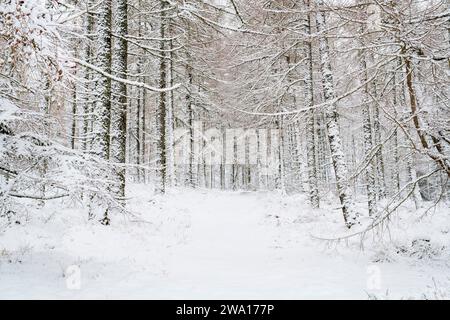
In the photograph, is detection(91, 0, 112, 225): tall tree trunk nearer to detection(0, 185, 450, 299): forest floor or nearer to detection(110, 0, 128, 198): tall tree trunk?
detection(110, 0, 128, 198): tall tree trunk

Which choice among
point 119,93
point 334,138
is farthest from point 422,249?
point 119,93

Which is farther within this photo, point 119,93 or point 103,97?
point 119,93

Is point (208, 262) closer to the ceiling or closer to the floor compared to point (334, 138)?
closer to the floor

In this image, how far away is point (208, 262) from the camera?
6.92 meters

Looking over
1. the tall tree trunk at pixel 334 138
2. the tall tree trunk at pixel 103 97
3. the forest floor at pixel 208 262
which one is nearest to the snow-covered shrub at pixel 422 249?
the forest floor at pixel 208 262

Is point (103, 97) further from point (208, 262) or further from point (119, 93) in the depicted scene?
point (208, 262)

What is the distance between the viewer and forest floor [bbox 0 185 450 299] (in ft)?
15.9

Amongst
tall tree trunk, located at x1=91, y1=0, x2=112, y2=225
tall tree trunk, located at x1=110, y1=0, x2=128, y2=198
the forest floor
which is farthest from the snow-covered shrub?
tall tree trunk, located at x1=110, y1=0, x2=128, y2=198

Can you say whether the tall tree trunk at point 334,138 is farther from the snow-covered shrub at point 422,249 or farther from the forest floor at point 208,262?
the snow-covered shrub at point 422,249

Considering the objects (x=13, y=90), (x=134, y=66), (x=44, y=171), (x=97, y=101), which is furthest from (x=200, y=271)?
(x=134, y=66)

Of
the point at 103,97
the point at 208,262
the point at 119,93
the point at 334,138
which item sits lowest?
the point at 208,262

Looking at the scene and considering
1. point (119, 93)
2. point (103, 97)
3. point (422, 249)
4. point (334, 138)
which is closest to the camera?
point (422, 249)

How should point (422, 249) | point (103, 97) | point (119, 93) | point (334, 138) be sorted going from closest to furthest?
1. point (422, 249)
2. point (103, 97)
3. point (119, 93)
4. point (334, 138)

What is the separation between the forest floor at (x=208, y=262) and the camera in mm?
4844
